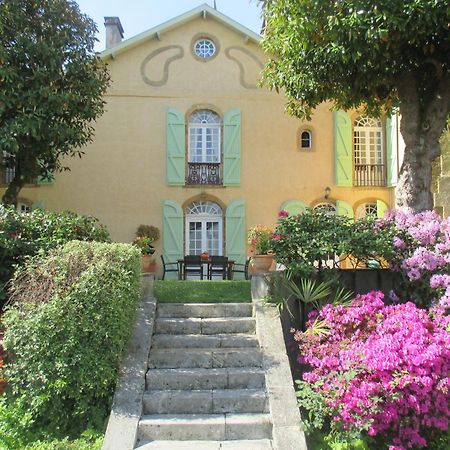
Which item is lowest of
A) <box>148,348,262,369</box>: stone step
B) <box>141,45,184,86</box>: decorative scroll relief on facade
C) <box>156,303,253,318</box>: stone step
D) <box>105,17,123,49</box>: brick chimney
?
Answer: <box>148,348,262,369</box>: stone step

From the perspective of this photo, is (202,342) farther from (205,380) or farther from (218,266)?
(218,266)

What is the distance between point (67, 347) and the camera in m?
4.91

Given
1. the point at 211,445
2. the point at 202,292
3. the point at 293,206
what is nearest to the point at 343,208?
the point at 293,206

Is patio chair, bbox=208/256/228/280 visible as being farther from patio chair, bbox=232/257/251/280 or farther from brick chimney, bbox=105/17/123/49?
brick chimney, bbox=105/17/123/49

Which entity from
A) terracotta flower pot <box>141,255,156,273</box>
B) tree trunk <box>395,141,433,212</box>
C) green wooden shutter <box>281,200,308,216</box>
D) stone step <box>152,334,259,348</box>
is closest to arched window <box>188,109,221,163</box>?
green wooden shutter <box>281,200,308,216</box>

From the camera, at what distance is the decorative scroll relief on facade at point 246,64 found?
1456cm

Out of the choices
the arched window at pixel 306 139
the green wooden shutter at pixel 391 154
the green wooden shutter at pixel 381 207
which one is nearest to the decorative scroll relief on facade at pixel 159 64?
the arched window at pixel 306 139

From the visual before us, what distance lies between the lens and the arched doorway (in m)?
14.6

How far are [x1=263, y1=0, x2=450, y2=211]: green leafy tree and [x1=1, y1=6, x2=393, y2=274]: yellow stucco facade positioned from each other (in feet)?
17.8

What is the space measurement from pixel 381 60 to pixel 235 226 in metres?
7.41

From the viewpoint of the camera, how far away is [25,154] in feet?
32.2

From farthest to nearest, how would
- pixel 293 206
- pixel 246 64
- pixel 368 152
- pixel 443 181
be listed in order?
1. pixel 368 152
2. pixel 246 64
3. pixel 293 206
4. pixel 443 181

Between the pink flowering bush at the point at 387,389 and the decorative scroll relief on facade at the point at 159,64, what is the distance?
36.7 ft

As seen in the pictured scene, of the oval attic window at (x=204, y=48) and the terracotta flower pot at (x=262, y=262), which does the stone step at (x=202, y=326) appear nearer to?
the terracotta flower pot at (x=262, y=262)
